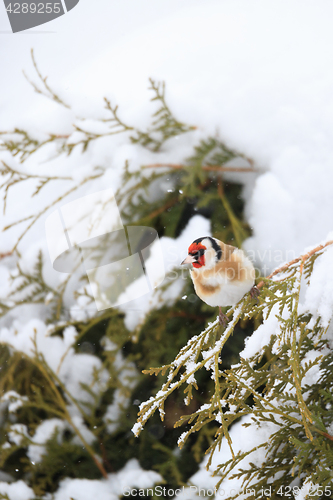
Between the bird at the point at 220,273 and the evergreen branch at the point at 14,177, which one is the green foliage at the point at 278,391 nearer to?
the bird at the point at 220,273

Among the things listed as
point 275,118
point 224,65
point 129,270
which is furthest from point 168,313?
point 224,65

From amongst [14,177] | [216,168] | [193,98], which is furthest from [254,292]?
[14,177]

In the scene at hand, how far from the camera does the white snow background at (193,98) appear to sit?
0.72 metres

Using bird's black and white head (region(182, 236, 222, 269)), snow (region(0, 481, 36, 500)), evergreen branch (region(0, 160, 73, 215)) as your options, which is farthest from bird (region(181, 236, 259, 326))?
snow (region(0, 481, 36, 500))

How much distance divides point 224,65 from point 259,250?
1.49 feet

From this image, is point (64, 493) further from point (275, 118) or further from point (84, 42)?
point (84, 42)

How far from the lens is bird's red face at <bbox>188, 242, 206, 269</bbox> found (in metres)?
0.50

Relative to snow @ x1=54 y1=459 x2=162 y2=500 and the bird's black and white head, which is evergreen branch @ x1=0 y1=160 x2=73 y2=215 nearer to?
the bird's black and white head

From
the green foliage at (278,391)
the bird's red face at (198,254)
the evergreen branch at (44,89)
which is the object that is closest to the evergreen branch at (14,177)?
the evergreen branch at (44,89)

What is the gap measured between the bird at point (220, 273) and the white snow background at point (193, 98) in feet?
0.70

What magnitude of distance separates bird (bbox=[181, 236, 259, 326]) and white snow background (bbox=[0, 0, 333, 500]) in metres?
0.21

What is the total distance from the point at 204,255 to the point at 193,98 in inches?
17.6

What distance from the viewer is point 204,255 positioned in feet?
1.63

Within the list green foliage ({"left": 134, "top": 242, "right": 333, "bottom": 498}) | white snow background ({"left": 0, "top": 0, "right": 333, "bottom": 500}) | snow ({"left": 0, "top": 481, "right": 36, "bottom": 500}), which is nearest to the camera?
green foliage ({"left": 134, "top": 242, "right": 333, "bottom": 498})
